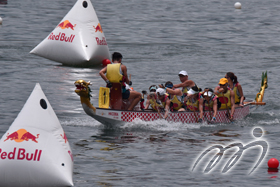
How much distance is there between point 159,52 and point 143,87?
26.9 feet

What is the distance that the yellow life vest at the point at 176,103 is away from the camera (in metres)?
20.3

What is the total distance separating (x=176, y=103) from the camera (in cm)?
2033

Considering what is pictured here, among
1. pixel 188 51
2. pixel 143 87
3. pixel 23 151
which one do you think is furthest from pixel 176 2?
pixel 23 151

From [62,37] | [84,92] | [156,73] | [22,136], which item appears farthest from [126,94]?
[62,37]

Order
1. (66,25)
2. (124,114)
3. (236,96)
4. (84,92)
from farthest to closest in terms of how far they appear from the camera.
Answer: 1. (66,25)
2. (236,96)
3. (124,114)
4. (84,92)

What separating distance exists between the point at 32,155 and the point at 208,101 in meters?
8.94

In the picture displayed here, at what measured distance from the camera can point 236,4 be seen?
5394 centimetres

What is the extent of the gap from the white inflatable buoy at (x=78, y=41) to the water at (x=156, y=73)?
611 millimetres

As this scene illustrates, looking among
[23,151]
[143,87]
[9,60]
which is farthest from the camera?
[9,60]

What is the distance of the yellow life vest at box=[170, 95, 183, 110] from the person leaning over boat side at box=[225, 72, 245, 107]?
2.05m

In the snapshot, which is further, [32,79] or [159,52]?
[159,52]

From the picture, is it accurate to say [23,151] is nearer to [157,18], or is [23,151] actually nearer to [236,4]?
[157,18]

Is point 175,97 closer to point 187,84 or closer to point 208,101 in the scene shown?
point 187,84

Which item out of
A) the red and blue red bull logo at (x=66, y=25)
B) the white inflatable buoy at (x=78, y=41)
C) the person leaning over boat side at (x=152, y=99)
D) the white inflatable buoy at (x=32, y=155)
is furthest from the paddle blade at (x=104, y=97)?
the red and blue red bull logo at (x=66, y=25)
